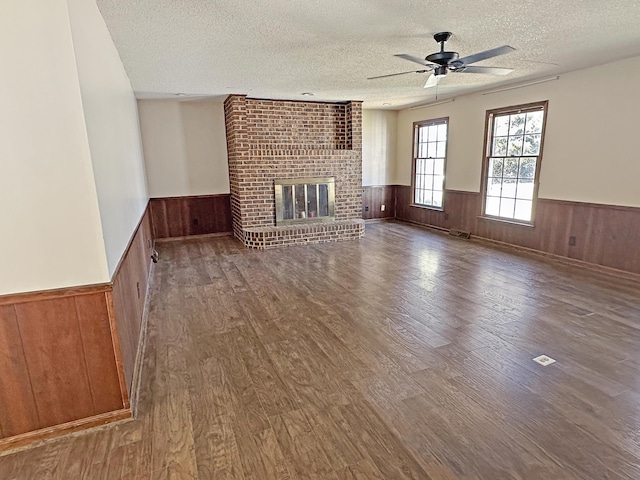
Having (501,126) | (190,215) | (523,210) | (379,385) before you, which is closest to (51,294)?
(379,385)

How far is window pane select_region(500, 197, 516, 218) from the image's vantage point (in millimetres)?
5750

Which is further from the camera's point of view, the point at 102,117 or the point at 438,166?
the point at 438,166

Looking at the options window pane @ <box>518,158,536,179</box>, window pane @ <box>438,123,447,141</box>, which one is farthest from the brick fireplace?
window pane @ <box>518,158,536,179</box>

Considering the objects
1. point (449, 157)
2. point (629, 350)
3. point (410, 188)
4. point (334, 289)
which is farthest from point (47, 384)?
point (410, 188)

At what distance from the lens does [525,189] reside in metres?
5.50

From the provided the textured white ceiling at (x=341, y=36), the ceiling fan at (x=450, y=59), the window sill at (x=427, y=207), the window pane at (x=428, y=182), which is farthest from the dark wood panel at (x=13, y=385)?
the window pane at (x=428, y=182)

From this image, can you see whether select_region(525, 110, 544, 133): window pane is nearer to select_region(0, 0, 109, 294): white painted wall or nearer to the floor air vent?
the floor air vent

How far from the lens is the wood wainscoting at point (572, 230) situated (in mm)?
4312

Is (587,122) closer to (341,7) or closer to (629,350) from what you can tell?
A: (629,350)

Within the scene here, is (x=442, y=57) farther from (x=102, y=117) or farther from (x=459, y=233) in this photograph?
(x=459, y=233)

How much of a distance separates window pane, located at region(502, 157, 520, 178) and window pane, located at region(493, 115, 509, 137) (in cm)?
44

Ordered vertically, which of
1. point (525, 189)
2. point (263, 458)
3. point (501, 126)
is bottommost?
point (263, 458)

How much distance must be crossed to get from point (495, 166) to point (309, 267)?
3507 millimetres

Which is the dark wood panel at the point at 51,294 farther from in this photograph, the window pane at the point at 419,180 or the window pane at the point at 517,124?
the window pane at the point at 419,180
